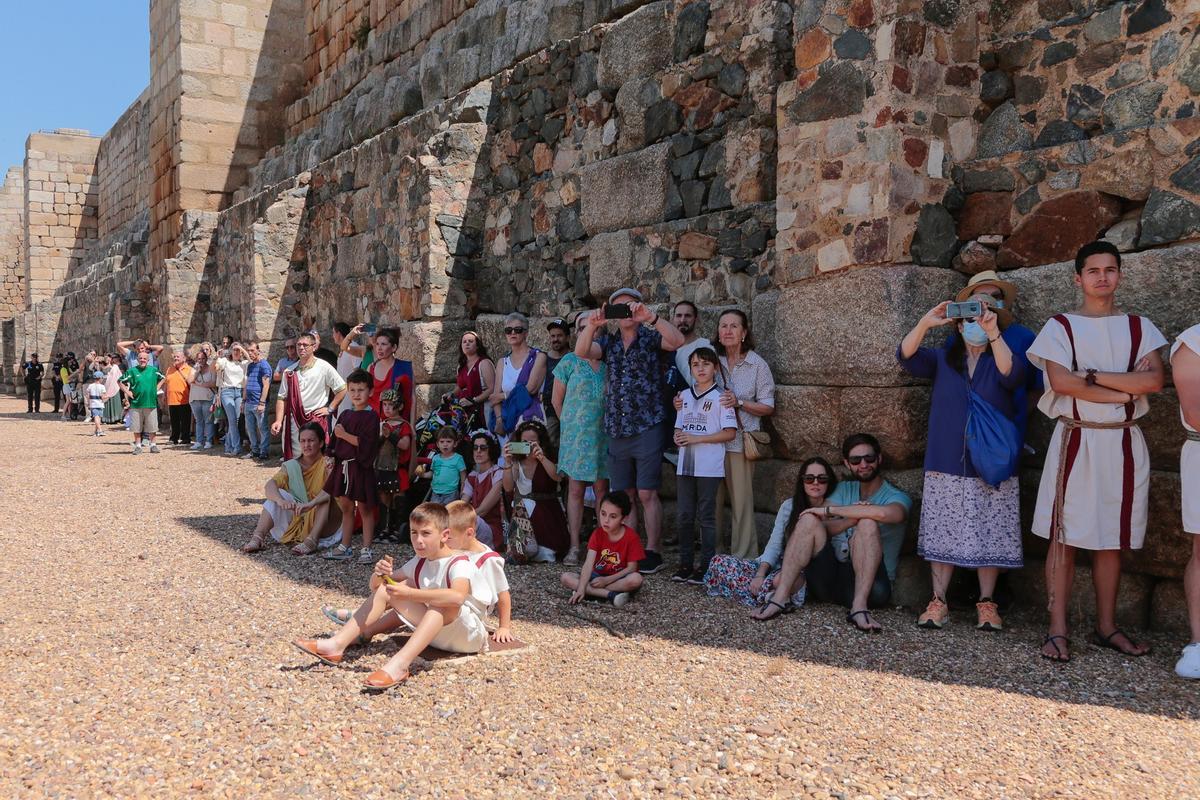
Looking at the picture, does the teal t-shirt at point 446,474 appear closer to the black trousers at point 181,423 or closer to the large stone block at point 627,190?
the large stone block at point 627,190

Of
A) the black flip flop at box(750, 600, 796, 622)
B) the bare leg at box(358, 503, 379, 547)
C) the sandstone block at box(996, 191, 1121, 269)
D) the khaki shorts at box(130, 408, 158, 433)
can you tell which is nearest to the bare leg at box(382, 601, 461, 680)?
the black flip flop at box(750, 600, 796, 622)

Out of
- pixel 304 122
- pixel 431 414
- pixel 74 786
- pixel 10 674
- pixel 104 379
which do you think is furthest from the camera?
pixel 104 379

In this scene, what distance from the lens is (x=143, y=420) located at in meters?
11.3

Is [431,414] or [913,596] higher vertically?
[431,414]

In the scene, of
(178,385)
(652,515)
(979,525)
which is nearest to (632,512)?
(652,515)

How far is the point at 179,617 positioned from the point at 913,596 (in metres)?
3.40

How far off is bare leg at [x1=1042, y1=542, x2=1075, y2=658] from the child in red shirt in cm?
180

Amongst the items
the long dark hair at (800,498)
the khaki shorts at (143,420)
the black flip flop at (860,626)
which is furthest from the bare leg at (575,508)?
the khaki shorts at (143,420)

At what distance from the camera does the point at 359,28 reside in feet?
39.7

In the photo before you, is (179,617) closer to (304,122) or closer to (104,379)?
(304,122)

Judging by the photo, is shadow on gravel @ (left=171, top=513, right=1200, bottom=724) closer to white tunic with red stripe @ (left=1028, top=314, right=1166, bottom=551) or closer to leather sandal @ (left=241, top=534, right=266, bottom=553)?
white tunic with red stripe @ (left=1028, top=314, right=1166, bottom=551)

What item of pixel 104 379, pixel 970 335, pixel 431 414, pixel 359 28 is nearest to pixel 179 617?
pixel 431 414

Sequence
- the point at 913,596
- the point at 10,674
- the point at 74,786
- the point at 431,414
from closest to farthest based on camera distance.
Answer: the point at 74,786 < the point at 10,674 < the point at 913,596 < the point at 431,414

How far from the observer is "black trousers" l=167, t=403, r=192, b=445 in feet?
41.6
